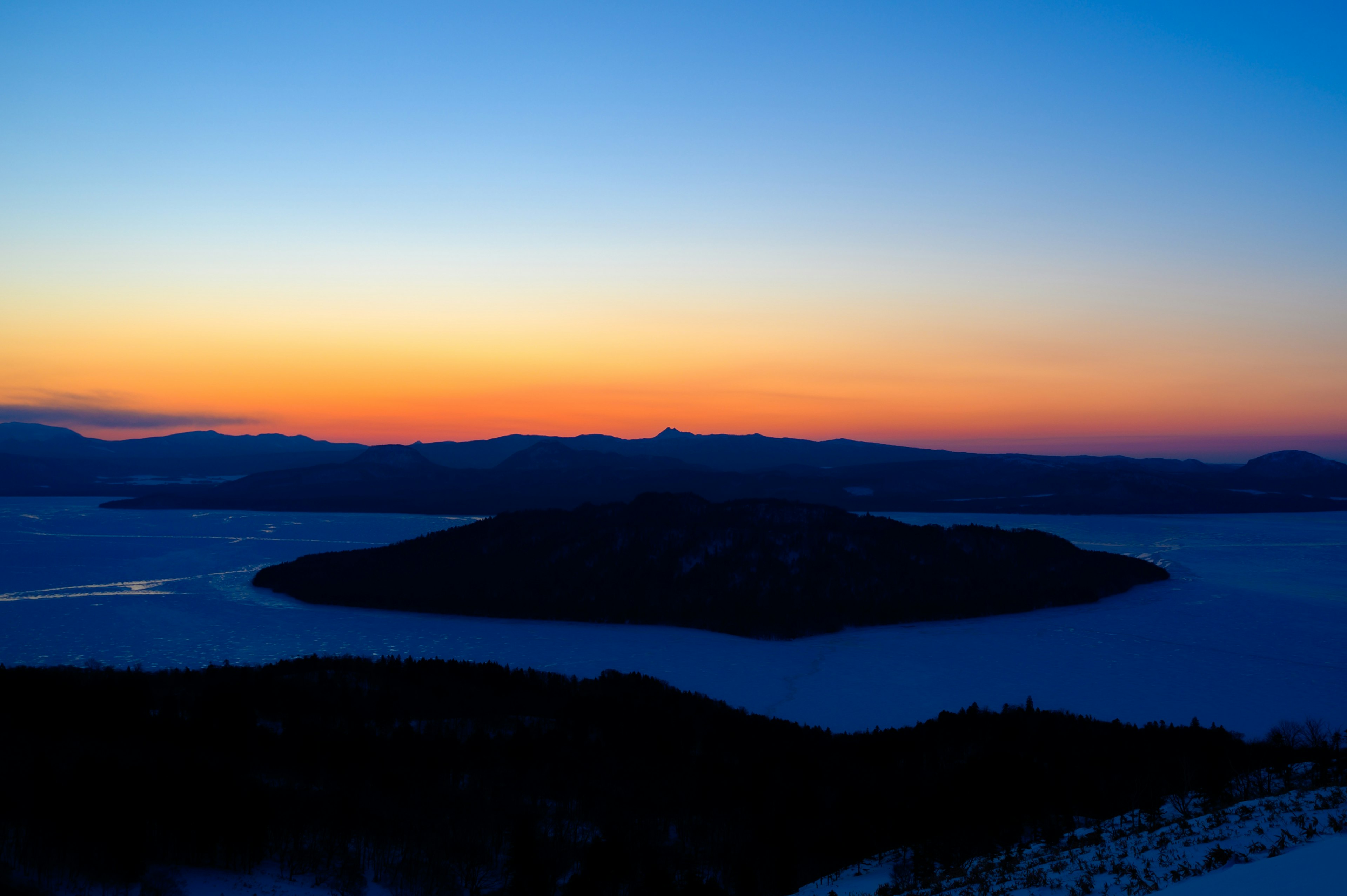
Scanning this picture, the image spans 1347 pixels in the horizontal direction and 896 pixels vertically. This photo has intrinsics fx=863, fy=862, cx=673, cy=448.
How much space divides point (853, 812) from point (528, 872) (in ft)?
27.2

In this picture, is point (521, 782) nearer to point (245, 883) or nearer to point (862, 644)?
point (245, 883)

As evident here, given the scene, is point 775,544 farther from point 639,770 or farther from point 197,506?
point 197,506

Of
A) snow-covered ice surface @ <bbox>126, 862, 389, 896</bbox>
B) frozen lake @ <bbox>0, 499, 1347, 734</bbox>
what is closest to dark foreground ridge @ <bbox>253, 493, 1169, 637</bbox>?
frozen lake @ <bbox>0, 499, 1347, 734</bbox>

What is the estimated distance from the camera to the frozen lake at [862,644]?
36.5m

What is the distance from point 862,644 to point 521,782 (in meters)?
31.7

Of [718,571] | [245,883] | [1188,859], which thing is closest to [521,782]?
[245,883]

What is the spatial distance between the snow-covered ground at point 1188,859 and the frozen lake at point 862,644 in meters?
17.5

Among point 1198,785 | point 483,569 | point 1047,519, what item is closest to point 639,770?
point 1198,785

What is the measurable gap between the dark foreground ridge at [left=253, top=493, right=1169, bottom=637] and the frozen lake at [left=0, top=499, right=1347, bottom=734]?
2537 mm

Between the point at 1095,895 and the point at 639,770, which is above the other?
the point at 1095,895

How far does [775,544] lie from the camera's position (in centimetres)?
6981

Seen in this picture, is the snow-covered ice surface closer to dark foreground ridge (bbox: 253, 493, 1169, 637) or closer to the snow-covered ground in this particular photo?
the snow-covered ground

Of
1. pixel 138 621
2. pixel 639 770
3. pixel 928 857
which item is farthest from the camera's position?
pixel 138 621

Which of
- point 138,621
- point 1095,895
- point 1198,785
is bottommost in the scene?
point 138,621
